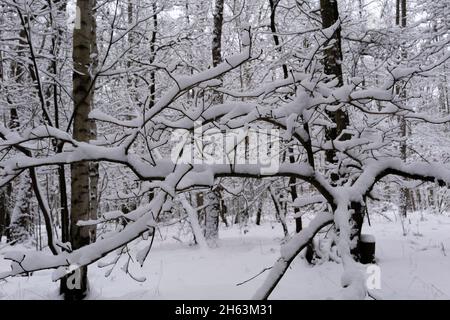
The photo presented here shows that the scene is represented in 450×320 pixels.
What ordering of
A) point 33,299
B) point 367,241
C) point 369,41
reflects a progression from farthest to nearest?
point 369,41 < point 367,241 < point 33,299

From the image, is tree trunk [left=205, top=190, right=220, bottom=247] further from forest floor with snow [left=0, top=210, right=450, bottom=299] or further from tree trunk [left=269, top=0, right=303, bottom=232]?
tree trunk [left=269, top=0, right=303, bottom=232]

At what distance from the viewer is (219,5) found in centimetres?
880

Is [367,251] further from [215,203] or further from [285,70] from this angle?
→ [215,203]

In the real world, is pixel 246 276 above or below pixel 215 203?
below

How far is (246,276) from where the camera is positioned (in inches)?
205

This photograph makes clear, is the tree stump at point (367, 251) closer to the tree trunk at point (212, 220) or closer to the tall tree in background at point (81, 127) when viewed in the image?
the tree trunk at point (212, 220)

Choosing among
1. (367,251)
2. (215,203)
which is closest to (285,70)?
(367,251)

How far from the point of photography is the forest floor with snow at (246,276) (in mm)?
4371

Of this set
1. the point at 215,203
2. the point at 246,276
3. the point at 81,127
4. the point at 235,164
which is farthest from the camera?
the point at 215,203
